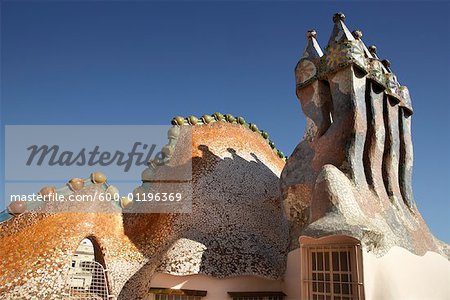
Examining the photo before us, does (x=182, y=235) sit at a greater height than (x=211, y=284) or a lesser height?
greater

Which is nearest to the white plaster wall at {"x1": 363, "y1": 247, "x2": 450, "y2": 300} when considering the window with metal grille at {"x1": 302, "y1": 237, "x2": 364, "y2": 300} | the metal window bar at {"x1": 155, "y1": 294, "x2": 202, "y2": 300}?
the window with metal grille at {"x1": 302, "y1": 237, "x2": 364, "y2": 300}

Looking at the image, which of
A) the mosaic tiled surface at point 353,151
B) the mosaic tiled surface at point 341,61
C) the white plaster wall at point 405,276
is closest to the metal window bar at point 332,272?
the white plaster wall at point 405,276

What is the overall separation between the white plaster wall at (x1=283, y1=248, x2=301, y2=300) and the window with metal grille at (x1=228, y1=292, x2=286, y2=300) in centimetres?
15

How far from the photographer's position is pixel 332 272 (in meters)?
5.72

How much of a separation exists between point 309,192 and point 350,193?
1352mm

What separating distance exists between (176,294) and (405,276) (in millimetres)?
3906

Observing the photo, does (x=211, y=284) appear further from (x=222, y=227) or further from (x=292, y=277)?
(x=292, y=277)

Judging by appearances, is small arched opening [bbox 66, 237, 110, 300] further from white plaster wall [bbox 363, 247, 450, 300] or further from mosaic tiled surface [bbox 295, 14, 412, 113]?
mosaic tiled surface [bbox 295, 14, 412, 113]

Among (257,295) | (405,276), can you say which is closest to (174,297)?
(257,295)

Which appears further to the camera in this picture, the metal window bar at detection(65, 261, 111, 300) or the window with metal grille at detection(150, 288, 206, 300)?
the metal window bar at detection(65, 261, 111, 300)

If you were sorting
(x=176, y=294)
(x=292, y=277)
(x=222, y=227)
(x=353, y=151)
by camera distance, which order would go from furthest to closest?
(x=222, y=227) → (x=292, y=277) → (x=176, y=294) → (x=353, y=151)

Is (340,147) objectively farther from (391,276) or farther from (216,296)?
(216,296)

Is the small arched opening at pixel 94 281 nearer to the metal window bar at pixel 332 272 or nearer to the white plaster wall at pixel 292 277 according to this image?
the white plaster wall at pixel 292 277

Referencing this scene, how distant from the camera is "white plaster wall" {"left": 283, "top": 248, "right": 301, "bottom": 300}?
7.20 metres
